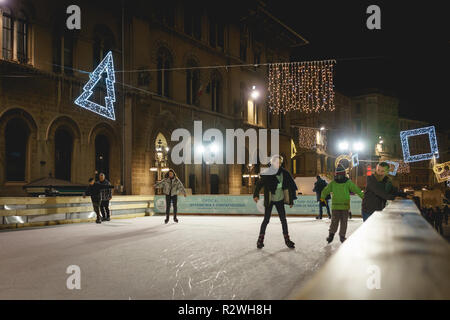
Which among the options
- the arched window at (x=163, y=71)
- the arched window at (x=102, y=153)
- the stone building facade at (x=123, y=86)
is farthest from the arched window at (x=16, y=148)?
the arched window at (x=163, y=71)

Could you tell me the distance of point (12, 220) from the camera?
44.3 ft

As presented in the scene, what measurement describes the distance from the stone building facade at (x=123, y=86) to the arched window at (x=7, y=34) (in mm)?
44

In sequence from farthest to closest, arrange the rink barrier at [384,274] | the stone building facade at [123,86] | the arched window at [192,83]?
1. the arched window at [192,83]
2. the stone building facade at [123,86]
3. the rink barrier at [384,274]

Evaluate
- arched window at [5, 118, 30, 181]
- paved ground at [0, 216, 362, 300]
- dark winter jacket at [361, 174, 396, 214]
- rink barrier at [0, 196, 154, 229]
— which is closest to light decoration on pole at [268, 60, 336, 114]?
rink barrier at [0, 196, 154, 229]

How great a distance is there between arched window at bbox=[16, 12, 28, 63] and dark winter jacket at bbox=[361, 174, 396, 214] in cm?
1709

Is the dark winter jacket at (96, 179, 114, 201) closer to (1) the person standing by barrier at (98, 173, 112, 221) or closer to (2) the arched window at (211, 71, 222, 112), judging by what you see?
(1) the person standing by barrier at (98, 173, 112, 221)

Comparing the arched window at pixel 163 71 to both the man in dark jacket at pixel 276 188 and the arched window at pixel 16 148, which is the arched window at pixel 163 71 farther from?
the man in dark jacket at pixel 276 188

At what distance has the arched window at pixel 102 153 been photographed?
23.2 metres

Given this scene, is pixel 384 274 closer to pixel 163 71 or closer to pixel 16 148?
pixel 16 148

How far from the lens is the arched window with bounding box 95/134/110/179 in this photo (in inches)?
912

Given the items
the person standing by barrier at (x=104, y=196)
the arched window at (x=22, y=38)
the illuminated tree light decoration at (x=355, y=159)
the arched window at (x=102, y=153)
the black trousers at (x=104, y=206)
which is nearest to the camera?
the person standing by barrier at (x=104, y=196)
